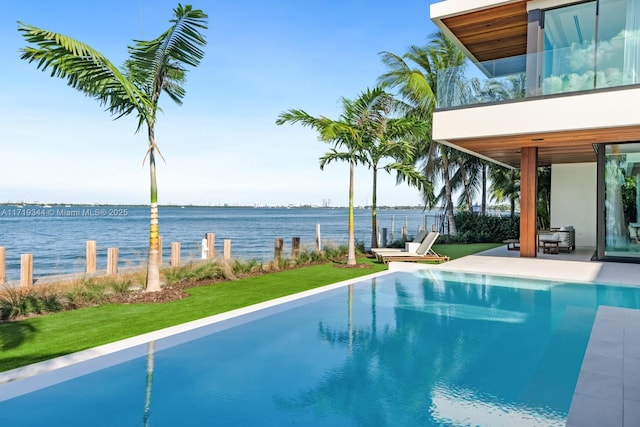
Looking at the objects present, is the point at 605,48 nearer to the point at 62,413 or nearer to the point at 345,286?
the point at 345,286

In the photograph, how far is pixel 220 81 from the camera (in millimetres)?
19891

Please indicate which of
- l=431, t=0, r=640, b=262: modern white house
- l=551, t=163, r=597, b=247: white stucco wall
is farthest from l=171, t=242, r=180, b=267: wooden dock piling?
l=551, t=163, r=597, b=247: white stucco wall

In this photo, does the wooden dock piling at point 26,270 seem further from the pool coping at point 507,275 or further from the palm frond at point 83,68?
the pool coping at point 507,275

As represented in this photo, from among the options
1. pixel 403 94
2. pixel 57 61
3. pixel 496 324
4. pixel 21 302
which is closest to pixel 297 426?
pixel 496 324

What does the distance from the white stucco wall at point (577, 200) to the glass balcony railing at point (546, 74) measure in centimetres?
836

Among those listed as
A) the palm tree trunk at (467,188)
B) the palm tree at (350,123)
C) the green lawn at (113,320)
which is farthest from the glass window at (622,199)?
the palm tree trunk at (467,188)

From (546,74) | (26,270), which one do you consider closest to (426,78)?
(546,74)

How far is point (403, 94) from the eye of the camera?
2241cm

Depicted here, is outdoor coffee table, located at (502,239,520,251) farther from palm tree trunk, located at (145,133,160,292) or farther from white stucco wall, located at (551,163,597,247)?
palm tree trunk, located at (145,133,160,292)

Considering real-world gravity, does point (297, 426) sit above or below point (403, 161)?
below

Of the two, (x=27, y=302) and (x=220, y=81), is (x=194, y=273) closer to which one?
(x=27, y=302)

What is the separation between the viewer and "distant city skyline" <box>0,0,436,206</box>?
10.1 meters

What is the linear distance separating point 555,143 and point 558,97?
2641mm

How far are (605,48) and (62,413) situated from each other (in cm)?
1256
